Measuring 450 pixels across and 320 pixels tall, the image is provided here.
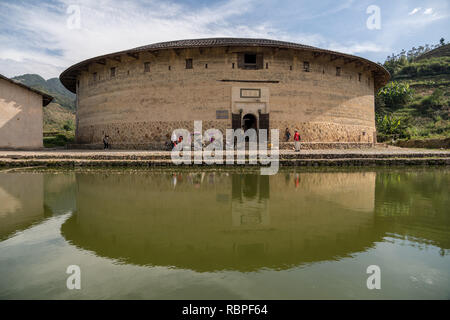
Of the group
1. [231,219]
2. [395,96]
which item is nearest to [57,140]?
[231,219]

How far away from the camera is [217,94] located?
51.9ft

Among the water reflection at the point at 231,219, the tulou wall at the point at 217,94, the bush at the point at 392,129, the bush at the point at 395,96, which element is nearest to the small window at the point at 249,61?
the tulou wall at the point at 217,94

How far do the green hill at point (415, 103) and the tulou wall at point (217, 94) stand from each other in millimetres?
10918

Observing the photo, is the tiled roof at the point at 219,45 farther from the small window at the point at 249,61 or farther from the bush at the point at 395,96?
the bush at the point at 395,96

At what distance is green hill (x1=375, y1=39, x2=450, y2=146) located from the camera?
1092 inches

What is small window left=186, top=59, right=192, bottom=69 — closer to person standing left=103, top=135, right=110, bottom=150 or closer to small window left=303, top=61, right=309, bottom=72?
person standing left=103, top=135, right=110, bottom=150

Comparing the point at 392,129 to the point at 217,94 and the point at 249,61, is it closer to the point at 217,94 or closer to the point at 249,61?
the point at 249,61

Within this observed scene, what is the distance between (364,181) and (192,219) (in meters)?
4.73

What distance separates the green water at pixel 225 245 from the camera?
187cm

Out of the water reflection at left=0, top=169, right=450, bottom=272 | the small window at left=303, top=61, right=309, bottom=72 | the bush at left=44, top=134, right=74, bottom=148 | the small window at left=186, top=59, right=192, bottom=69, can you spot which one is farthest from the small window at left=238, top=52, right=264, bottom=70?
the bush at left=44, top=134, right=74, bottom=148
